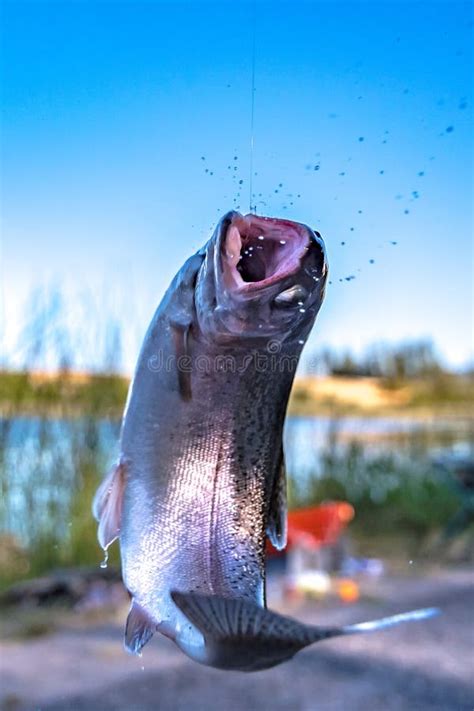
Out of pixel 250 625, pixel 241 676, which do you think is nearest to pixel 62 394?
pixel 241 676

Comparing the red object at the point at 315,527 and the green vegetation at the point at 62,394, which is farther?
the red object at the point at 315,527

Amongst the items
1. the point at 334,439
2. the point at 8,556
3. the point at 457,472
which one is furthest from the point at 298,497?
the point at 8,556

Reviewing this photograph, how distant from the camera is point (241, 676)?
2717mm

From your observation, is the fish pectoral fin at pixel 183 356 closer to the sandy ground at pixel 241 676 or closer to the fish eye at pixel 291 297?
the fish eye at pixel 291 297

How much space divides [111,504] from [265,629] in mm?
274

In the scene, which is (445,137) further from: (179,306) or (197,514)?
(197,514)

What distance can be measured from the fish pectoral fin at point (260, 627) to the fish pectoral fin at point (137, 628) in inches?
5.2

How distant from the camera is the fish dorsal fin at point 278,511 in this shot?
72cm

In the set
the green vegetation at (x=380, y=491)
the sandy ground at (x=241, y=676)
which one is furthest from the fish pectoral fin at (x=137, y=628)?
the green vegetation at (x=380, y=491)

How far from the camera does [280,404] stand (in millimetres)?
672

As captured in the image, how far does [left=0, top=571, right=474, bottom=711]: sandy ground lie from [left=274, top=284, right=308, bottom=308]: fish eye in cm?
203

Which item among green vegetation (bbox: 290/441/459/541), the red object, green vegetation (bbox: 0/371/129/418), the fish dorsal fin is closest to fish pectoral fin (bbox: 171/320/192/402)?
the fish dorsal fin

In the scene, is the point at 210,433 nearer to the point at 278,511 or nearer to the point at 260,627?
the point at 278,511

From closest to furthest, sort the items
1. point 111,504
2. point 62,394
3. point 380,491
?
point 111,504, point 62,394, point 380,491
